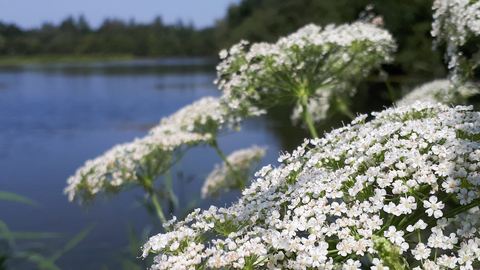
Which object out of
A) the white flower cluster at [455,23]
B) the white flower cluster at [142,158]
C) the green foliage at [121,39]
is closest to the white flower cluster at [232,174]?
the white flower cluster at [142,158]

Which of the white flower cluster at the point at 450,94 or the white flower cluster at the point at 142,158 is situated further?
the white flower cluster at the point at 142,158

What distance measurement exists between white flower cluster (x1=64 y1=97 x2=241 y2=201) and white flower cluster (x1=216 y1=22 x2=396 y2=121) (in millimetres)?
351

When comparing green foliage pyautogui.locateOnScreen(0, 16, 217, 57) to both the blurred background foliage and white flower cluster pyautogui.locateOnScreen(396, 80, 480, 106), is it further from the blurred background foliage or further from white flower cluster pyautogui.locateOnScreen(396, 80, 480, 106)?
white flower cluster pyautogui.locateOnScreen(396, 80, 480, 106)

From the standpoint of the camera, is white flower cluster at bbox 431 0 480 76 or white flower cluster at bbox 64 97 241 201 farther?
white flower cluster at bbox 64 97 241 201

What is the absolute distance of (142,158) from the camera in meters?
3.49

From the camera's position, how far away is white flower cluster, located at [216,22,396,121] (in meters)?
2.97

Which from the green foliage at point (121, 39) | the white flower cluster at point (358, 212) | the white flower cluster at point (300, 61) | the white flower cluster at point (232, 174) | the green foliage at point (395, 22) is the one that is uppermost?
the green foliage at point (121, 39)

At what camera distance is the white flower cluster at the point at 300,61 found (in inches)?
117

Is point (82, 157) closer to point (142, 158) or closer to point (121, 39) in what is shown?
point (142, 158)

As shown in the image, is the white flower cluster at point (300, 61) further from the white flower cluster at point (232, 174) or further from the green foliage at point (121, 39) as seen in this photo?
the green foliage at point (121, 39)

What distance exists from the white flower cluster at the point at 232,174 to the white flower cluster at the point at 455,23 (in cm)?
251

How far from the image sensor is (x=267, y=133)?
15.4 metres

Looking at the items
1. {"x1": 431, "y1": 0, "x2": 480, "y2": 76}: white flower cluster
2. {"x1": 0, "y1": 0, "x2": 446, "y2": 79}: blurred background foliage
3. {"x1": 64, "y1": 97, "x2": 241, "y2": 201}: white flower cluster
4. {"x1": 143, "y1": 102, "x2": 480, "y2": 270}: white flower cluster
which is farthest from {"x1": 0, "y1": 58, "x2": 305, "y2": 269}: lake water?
{"x1": 0, "y1": 0, "x2": 446, "y2": 79}: blurred background foliage

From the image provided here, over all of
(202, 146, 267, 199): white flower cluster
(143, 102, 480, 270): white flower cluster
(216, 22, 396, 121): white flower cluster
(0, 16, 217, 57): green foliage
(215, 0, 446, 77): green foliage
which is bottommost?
(143, 102, 480, 270): white flower cluster
